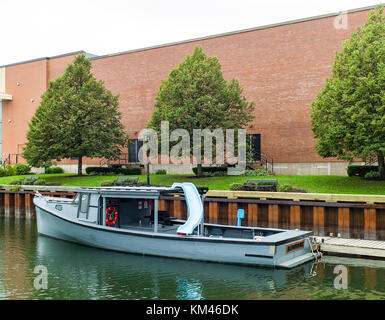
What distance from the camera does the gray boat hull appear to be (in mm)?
13945

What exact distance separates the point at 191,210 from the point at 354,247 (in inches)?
229

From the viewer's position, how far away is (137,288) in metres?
12.4

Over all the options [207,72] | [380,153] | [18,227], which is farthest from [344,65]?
[18,227]

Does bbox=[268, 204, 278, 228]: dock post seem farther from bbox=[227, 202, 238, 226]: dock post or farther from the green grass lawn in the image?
the green grass lawn

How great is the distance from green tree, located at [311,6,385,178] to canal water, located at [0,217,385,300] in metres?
9.78

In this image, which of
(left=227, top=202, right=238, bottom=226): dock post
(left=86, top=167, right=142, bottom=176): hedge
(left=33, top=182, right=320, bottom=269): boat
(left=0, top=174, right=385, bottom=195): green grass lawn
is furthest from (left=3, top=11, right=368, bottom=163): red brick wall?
(left=33, top=182, right=320, bottom=269): boat

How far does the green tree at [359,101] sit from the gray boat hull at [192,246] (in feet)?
31.7

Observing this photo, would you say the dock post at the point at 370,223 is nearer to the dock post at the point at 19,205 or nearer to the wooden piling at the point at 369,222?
the wooden piling at the point at 369,222

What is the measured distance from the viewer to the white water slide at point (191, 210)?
1505 cm

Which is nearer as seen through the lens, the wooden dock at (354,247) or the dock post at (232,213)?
the wooden dock at (354,247)

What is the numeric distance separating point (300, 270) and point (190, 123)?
17701 millimetres

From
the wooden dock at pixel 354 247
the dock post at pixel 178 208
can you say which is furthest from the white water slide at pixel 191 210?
the dock post at pixel 178 208

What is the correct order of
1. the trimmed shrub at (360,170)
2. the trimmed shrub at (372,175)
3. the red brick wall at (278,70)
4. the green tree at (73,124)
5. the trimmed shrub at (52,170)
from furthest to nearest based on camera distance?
the trimmed shrub at (52,170) → the green tree at (73,124) → the red brick wall at (278,70) → the trimmed shrub at (360,170) → the trimmed shrub at (372,175)
